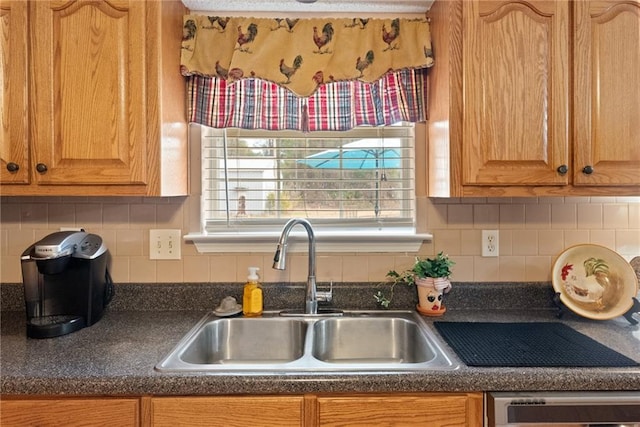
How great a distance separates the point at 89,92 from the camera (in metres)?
1.26

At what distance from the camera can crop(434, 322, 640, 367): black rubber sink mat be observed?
1.03 m

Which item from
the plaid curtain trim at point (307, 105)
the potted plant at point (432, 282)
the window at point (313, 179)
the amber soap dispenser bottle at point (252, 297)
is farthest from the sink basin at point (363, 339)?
the plaid curtain trim at point (307, 105)

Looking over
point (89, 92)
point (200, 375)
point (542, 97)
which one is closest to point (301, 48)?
point (89, 92)

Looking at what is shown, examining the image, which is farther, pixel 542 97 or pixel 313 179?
pixel 313 179

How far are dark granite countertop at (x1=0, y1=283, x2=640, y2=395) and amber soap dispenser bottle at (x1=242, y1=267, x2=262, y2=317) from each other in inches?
3.5

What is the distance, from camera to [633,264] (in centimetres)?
150

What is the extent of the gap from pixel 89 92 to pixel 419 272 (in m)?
1.33

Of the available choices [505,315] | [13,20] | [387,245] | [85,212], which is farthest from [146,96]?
[505,315]

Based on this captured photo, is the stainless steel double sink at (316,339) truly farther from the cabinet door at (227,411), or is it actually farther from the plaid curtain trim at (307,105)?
the plaid curtain trim at (307,105)

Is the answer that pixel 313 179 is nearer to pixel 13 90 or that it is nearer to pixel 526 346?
pixel 526 346

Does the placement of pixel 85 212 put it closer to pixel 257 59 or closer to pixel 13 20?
pixel 13 20

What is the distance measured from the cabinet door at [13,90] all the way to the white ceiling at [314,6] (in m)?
0.58

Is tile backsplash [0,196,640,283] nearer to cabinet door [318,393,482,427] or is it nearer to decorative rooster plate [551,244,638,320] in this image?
decorative rooster plate [551,244,638,320]

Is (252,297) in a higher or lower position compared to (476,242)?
lower
